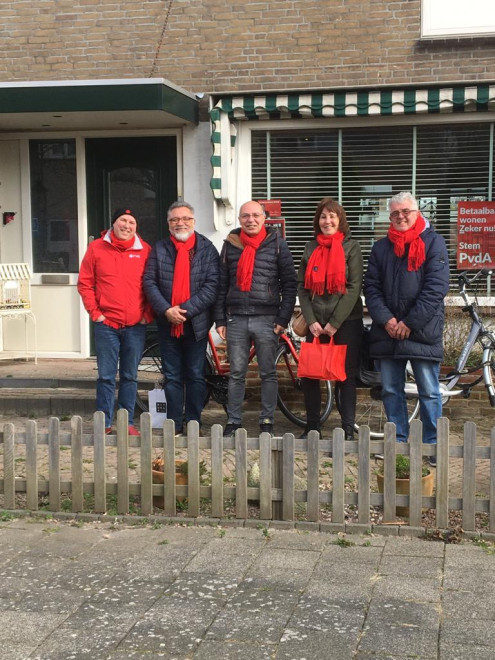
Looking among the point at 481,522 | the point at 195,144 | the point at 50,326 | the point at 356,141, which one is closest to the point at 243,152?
the point at 195,144

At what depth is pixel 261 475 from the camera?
5.83m

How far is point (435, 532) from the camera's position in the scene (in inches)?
220

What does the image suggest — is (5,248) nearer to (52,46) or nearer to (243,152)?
(52,46)

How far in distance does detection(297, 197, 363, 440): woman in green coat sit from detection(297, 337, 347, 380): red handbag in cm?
12

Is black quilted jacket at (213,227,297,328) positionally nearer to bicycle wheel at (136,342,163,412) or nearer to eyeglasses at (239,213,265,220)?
eyeglasses at (239,213,265,220)

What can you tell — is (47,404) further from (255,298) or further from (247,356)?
(255,298)

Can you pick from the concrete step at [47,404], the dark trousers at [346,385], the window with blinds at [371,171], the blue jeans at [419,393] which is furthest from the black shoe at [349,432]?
the window with blinds at [371,171]

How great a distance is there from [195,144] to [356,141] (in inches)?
70.1

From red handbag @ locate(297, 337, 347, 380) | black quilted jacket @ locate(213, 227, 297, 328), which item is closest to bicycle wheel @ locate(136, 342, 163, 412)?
black quilted jacket @ locate(213, 227, 297, 328)

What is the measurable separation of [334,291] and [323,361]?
1.81ft

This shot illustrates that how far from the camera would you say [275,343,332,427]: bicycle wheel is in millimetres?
8414

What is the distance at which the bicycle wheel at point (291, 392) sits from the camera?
331 inches

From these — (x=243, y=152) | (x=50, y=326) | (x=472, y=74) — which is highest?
(x=472, y=74)

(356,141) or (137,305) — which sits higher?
(356,141)
